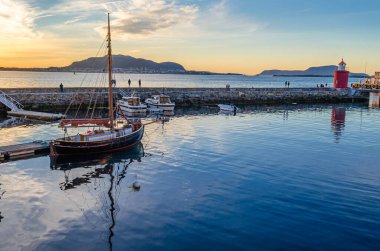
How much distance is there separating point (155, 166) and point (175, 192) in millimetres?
5587

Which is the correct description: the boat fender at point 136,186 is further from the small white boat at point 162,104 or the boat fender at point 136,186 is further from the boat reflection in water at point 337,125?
the small white boat at point 162,104

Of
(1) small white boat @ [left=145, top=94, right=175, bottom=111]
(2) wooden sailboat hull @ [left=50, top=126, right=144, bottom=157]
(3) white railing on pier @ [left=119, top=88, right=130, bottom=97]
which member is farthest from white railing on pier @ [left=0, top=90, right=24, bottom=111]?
(2) wooden sailboat hull @ [left=50, top=126, right=144, bottom=157]

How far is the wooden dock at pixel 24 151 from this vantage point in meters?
25.4

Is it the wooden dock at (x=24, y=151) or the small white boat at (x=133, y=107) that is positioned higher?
the small white boat at (x=133, y=107)

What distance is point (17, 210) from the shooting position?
53.6 feet

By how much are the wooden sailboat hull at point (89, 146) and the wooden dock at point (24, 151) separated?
1.69 metres

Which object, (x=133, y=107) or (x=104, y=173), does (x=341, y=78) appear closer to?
(x=133, y=107)

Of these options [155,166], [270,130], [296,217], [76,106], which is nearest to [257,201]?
[296,217]

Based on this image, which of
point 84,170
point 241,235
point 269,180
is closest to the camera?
point 241,235

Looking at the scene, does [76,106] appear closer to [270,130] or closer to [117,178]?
[270,130]

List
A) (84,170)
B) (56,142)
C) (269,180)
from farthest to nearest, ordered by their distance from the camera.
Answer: (56,142)
(84,170)
(269,180)

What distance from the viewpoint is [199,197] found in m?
18.2

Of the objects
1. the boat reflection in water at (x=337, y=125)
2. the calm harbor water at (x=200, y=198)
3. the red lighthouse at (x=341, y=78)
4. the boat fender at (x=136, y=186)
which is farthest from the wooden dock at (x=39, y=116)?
the red lighthouse at (x=341, y=78)

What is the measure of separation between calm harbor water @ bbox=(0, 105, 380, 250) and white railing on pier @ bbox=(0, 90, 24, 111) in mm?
18834
